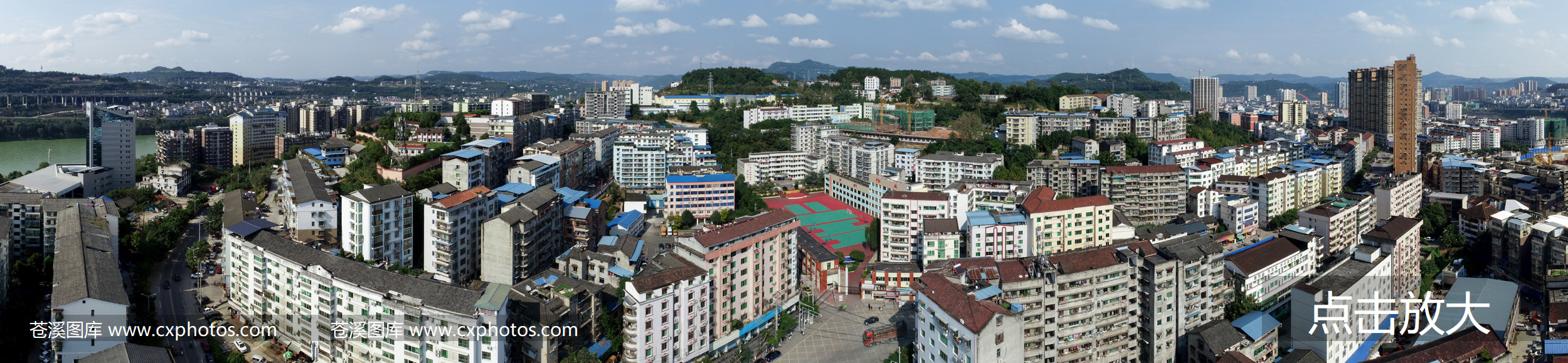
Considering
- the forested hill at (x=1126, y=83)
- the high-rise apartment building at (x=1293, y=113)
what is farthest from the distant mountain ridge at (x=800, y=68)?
the high-rise apartment building at (x=1293, y=113)

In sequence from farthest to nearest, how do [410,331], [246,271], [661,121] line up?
[661,121] → [246,271] → [410,331]

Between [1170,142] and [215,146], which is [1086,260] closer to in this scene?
[1170,142]

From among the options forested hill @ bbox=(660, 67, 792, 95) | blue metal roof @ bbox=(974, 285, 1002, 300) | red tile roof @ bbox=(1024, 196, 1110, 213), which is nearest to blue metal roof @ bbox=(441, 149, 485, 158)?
red tile roof @ bbox=(1024, 196, 1110, 213)

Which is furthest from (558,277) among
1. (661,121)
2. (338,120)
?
(338,120)

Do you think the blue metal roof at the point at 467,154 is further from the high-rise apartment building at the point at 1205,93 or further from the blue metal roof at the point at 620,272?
the high-rise apartment building at the point at 1205,93

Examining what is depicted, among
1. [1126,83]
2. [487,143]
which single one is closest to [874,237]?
[487,143]

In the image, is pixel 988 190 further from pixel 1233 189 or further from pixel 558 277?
pixel 558 277
